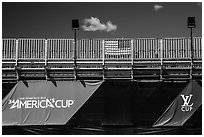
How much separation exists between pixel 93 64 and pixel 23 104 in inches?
139

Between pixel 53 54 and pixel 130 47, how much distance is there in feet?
11.4

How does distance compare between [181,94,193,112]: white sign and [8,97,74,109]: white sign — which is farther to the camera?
[8,97,74,109]: white sign

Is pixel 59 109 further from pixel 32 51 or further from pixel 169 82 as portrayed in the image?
pixel 169 82

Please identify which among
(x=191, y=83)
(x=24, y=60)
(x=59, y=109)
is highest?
(x=24, y=60)

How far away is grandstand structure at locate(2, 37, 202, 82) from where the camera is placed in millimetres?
15570

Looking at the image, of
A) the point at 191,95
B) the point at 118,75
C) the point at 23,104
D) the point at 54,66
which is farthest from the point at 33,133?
the point at 191,95

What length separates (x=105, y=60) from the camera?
15.8m

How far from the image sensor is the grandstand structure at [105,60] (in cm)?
1557

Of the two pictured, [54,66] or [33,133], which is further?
[54,66]

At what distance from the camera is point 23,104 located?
49.6 ft

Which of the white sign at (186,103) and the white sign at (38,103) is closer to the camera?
the white sign at (186,103)

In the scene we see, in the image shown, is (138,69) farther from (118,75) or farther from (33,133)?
(33,133)

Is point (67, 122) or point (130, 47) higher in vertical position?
point (130, 47)

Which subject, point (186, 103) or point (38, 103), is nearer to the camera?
point (186, 103)
